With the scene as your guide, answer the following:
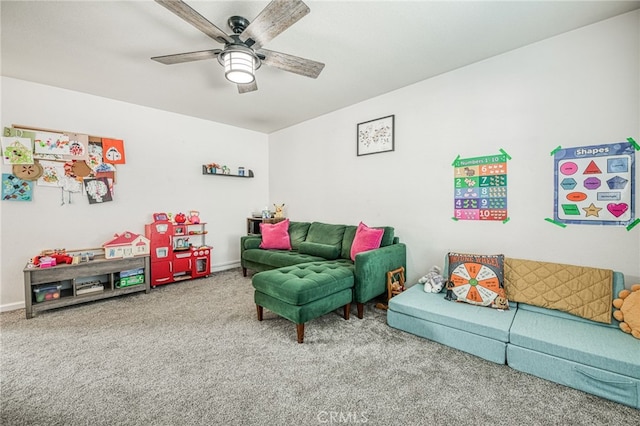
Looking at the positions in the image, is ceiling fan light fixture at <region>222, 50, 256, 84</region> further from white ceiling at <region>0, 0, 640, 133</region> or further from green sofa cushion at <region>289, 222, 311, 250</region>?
green sofa cushion at <region>289, 222, 311, 250</region>

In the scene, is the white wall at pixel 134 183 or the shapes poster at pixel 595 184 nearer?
the shapes poster at pixel 595 184

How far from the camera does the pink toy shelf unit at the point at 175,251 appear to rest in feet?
12.0

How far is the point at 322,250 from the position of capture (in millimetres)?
3428

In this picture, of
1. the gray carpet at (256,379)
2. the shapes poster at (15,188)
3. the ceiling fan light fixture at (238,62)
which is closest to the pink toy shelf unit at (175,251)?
the gray carpet at (256,379)

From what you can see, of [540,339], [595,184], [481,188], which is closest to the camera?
[540,339]

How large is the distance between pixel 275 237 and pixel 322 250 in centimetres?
96

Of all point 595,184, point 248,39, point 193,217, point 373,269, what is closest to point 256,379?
point 373,269

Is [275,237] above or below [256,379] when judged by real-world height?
above

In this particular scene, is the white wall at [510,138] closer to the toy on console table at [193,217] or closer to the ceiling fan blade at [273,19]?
the ceiling fan blade at [273,19]

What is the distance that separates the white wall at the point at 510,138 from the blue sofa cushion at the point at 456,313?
28.5 inches

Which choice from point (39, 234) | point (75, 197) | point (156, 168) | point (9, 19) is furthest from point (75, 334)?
point (9, 19)

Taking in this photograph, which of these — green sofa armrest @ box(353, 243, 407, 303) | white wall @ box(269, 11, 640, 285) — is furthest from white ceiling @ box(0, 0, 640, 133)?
green sofa armrest @ box(353, 243, 407, 303)

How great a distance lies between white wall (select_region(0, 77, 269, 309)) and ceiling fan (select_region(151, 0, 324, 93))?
2186mm

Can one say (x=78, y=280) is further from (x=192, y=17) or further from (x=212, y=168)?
(x=192, y=17)
